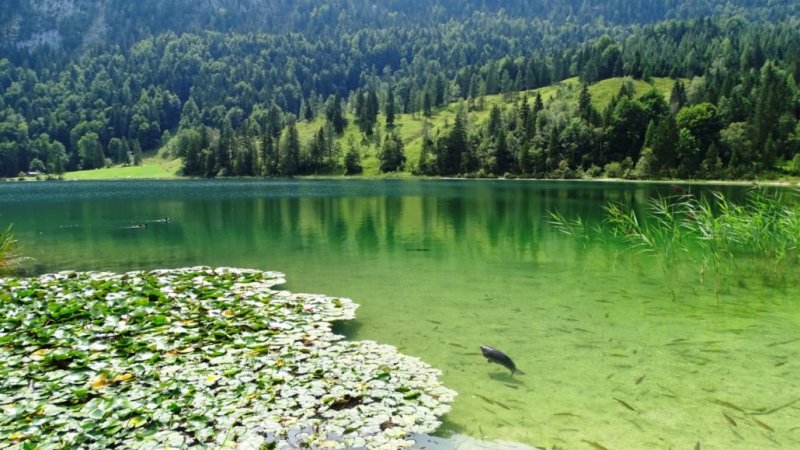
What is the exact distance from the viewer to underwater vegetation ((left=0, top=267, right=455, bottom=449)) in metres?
10.1

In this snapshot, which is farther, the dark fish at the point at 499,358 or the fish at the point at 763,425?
the dark fish at the point at 499,358

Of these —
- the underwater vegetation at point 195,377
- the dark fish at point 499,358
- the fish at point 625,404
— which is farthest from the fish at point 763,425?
the underwater vegetation at point 195,377

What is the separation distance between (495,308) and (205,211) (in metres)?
56.6

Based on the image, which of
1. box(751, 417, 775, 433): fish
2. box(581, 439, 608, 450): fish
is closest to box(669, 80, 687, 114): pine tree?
box(751, 417, 775, 433): fish

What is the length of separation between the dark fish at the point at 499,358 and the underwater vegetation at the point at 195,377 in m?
1.88

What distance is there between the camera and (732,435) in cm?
1070

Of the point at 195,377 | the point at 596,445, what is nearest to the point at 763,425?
the point at 596,445

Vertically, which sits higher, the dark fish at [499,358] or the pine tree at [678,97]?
the pine tree at [678,97]

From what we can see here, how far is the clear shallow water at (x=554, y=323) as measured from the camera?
11422mm

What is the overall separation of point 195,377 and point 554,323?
11923 millimetres

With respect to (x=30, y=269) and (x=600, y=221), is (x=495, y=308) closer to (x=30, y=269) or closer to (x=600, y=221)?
(x=30, y=269)

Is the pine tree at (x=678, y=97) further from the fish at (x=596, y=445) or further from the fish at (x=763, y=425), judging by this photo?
the fish at (x=596, y=445)

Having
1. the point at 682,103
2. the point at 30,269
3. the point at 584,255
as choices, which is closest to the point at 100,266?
the point at 30,269

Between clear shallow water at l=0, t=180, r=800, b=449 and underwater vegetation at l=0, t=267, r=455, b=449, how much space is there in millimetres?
1607
